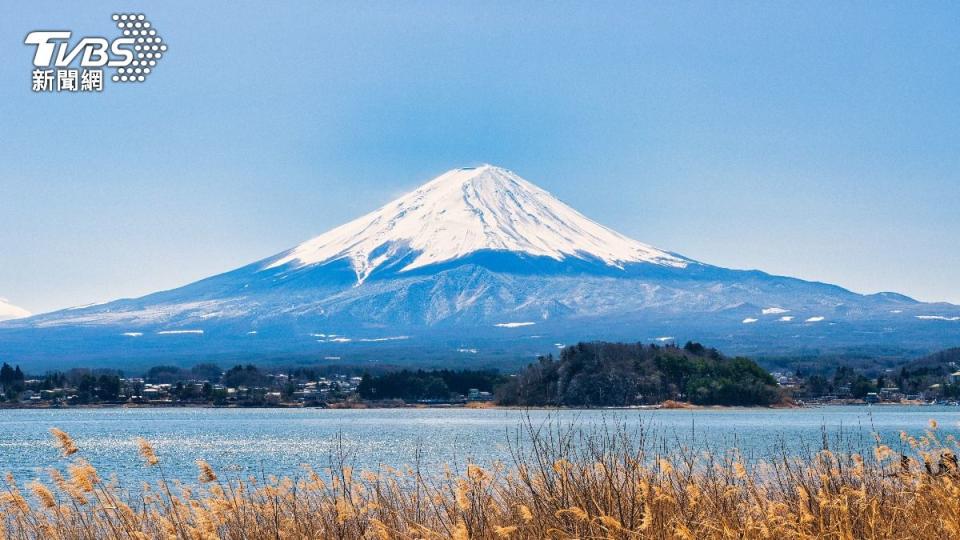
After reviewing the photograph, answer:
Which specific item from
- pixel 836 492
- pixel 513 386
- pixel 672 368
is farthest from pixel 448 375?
pixel 836 492

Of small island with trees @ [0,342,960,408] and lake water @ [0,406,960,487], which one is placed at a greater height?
small island with trees @ [0,342,960,408]

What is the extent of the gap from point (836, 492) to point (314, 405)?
124 metres

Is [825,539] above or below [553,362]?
below

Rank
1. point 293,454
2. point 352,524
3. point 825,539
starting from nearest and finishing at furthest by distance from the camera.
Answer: point 825,539 < point 352,524 < point 293,454

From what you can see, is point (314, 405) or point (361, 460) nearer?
point (361, 460)

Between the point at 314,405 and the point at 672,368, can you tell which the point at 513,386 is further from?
the point at 314,405

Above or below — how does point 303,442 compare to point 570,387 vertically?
below

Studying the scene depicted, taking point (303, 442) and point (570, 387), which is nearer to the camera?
point (303, 442)

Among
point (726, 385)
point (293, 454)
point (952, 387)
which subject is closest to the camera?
point (293, 454)

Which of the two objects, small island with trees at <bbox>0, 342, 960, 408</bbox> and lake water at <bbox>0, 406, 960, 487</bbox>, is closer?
lake water at <bbox>0, 406, 960, 487</bbox>

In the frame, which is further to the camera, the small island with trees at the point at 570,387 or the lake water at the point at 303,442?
the small island with trees at the point at 570,387

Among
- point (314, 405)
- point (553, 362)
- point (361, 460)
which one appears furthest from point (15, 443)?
point (314, 405)

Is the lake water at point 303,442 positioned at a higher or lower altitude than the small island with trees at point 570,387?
lower

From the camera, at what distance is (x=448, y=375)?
135 metres
